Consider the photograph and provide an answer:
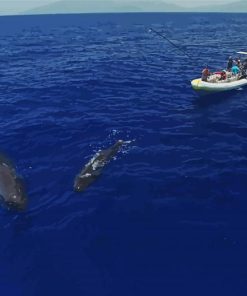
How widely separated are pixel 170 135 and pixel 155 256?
13452 mm

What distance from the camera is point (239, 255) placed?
1856cm

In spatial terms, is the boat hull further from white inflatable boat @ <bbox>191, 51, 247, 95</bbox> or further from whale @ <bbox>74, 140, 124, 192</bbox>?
whale @ <bbox>74, 140, 124, 192</bbox>

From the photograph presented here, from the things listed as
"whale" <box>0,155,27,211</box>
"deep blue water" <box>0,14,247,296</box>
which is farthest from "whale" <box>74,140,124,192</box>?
"whale" <box>0,155,27,211</box>

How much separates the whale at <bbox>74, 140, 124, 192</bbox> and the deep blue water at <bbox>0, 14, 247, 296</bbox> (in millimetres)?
445

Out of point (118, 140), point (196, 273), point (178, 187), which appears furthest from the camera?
point (118, 140)

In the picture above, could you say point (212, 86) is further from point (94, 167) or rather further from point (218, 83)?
point (94, 167)

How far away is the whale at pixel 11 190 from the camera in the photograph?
21.9 metres

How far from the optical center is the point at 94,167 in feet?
83.5

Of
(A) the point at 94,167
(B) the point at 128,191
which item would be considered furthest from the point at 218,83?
(B) the point at 128,191

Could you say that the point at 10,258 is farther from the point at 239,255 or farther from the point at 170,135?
the point at 170,135

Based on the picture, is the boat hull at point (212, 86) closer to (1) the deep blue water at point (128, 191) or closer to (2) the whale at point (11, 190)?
(1) the deep blue water at point (128, 191)

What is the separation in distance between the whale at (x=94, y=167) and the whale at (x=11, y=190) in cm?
322

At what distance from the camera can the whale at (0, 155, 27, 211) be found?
21938 millimetres

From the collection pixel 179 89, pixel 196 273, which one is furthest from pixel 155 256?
pixel 179 89
